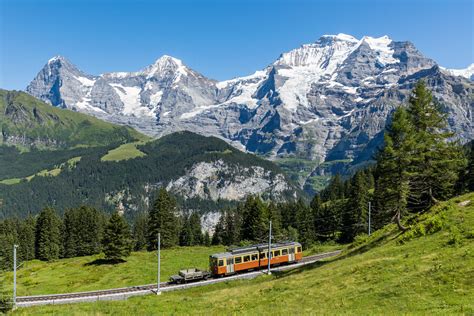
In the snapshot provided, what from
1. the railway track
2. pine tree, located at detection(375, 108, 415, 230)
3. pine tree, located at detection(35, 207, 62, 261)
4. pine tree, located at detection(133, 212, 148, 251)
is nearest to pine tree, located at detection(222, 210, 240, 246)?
pine tree, located at detection(133, 212, 148, 251)

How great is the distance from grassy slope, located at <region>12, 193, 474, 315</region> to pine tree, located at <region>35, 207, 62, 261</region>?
87.5 metres

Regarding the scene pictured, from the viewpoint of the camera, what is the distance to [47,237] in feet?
370

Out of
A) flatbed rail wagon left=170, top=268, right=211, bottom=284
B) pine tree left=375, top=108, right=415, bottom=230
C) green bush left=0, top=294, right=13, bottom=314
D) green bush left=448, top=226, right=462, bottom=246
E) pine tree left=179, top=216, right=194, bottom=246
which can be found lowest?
pine tree left=179, top=216, right=194, bottom=246

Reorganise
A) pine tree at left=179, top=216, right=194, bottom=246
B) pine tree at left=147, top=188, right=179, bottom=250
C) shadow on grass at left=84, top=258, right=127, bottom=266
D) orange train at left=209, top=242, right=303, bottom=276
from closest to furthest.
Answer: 1. orange train at left=209, top=242, right=303, bottom=276
2. shadow on grass at left=84, top=258, right=127, bottom=266
3. pine tree at left=147, top=188, right=179, bottom=250
4. pine tree at left=179, top=216, right=194, bottom=246

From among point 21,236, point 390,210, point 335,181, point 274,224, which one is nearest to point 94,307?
point 390,210

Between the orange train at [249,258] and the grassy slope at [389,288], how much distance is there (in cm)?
2612

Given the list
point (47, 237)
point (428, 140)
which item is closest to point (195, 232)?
point (47, 237)

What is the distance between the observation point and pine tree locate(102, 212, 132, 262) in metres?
80.2

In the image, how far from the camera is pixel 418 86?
1838 inches

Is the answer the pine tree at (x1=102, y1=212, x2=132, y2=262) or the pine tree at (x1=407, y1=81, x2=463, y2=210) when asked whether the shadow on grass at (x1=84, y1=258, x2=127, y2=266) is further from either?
the pine tree at (x1=407, y1=81, x2=463, y2=210)

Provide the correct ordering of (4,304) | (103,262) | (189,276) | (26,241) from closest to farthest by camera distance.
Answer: (4,304)
(189,276)
(103,262)
(26,241)

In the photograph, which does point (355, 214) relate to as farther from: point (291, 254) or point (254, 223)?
point (291, 254)

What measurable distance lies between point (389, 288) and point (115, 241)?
66867 mm

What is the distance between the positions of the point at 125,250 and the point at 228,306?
56.9m
